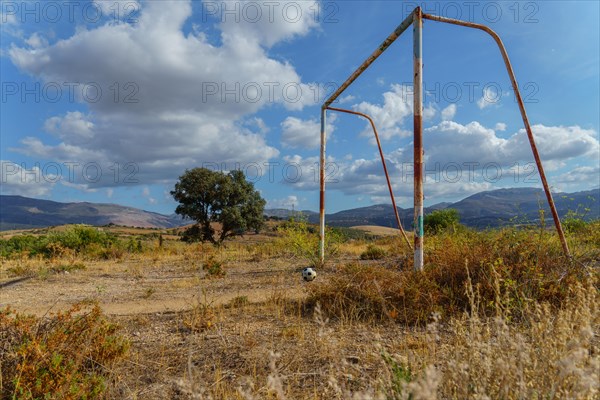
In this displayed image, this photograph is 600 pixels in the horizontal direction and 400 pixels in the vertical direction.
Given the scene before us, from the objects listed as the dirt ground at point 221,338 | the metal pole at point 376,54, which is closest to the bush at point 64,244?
the dirt ground at point 221,338

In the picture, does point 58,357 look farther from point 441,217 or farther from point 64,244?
point 441,217

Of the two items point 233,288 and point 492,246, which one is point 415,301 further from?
point 233,288

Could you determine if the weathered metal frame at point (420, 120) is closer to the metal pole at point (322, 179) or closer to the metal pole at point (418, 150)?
the metal pole at point (418, 150)

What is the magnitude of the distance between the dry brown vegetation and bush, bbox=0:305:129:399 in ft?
0.06

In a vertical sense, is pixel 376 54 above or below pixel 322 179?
above

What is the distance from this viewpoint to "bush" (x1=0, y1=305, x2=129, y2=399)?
3.25 meters

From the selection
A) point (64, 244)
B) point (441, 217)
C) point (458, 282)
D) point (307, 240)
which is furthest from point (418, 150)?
point (441, 217)

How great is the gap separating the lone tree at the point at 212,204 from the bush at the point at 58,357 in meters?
30.8

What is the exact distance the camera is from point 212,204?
36.0 meters

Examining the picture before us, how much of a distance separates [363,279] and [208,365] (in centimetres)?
304

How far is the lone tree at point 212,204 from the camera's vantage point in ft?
116

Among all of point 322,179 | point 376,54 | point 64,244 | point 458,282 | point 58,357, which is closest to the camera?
point 58,357

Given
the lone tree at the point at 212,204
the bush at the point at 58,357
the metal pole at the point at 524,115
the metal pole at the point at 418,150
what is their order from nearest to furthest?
the bush at the point at 58,357
the metal pole at the point at 524,115
the metal pole at the point at 418,150
the lone tree at the point at 212,204

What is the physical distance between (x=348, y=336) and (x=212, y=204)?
108 feet
